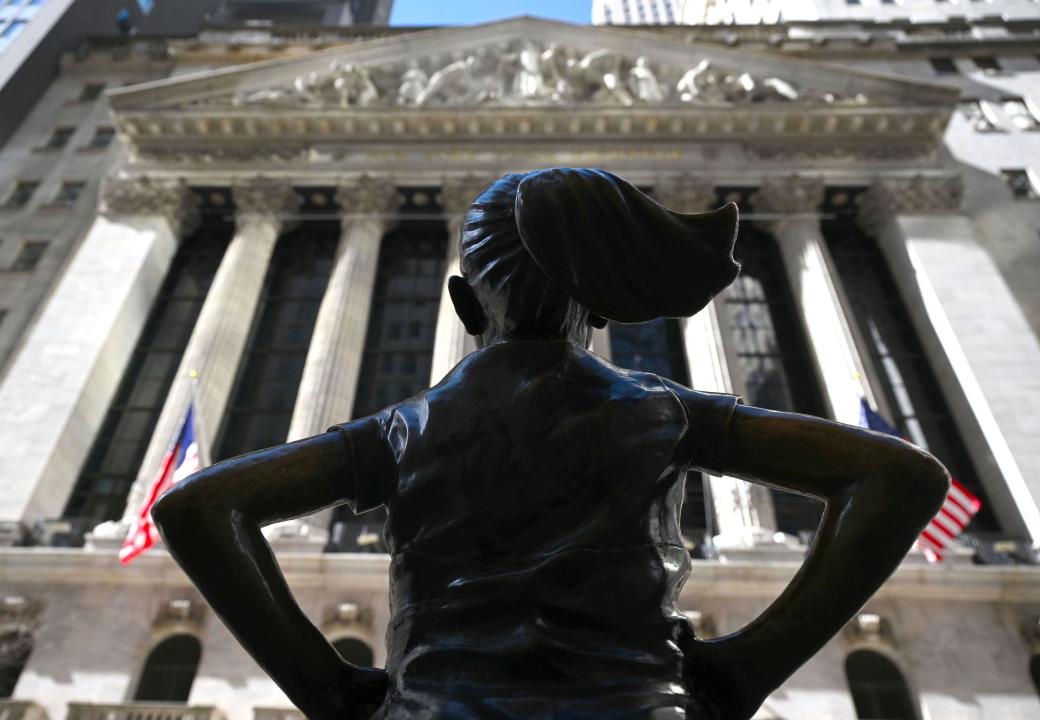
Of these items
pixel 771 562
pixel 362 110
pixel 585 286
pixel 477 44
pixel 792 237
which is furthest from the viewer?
pixel 477 44

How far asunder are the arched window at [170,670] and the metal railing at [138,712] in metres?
1.30

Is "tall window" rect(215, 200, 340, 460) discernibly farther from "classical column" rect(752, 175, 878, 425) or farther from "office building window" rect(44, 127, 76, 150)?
"classical column" rect(752, 175, 878, 425)

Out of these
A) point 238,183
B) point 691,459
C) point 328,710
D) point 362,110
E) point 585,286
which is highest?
point 585,286

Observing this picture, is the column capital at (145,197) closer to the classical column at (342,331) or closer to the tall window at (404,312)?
the classical column at (342,331)

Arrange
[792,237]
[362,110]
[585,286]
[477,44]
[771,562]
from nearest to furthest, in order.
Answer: [585,286] → [771,562] → [792,237] → [362,110] → [477,44]

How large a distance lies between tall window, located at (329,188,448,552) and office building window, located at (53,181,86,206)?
11.4m

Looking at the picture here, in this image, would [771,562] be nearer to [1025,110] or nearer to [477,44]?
[477,44]

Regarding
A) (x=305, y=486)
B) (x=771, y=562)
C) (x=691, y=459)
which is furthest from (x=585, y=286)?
(x=771, y=562)

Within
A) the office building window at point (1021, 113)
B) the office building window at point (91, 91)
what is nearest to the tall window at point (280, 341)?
the office building window at point (91, 91)

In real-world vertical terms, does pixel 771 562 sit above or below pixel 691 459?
below

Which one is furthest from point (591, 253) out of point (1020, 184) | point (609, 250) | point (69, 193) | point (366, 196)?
point (69, 193)

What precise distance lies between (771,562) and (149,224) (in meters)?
20.2

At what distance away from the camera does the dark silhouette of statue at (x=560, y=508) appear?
1.68 meters

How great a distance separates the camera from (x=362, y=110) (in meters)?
25.0
